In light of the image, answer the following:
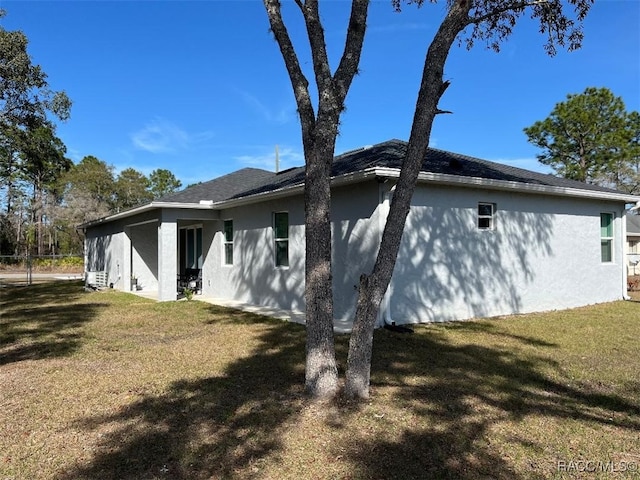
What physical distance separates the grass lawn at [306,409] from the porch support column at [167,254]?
5214 mm

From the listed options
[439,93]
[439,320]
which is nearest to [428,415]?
[439,93]

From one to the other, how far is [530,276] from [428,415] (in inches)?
324

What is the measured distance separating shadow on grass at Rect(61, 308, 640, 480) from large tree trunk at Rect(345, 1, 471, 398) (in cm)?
41

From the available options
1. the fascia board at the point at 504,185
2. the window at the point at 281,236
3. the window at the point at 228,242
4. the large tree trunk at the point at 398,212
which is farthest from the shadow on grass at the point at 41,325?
the fascia board at the point at 504,185

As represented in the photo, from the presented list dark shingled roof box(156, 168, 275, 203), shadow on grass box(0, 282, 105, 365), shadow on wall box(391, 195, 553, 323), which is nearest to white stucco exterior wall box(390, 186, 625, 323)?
shadow on wall box(391, 195, 553, 323)

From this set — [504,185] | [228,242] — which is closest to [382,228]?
[504,185]

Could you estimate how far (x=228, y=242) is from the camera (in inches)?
569

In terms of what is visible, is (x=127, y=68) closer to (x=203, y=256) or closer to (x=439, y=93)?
(x=203, y=256)

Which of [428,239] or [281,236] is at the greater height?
[281,236]

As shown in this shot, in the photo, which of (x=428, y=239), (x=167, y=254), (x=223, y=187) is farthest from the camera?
(x=223, y=187)

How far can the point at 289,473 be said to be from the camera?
10.9 ft

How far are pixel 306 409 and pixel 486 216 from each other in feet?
24.9

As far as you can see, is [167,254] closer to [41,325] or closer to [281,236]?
[281,236]

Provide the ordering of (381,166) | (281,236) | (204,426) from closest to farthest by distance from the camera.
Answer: (204,426), (381,166), (281,236)
